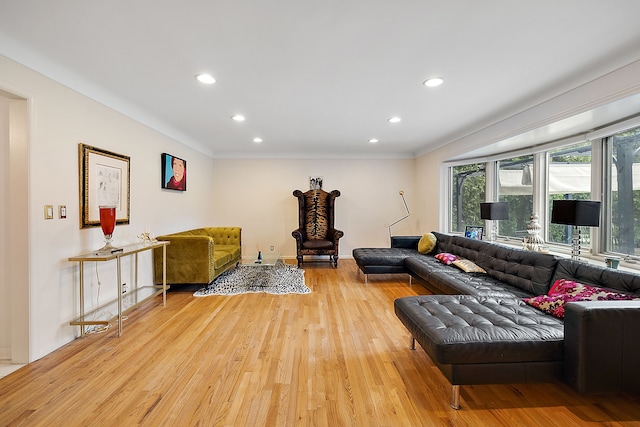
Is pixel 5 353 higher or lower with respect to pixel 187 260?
lower

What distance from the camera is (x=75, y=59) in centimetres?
229

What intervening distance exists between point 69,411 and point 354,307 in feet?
8.38

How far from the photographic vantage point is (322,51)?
2.15 metres

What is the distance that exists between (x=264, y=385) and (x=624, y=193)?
394cm


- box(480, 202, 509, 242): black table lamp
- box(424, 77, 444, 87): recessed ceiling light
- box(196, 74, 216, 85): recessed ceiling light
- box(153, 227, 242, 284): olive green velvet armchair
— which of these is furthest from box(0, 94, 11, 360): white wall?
box(480, 202, 509, 242): black table lamp

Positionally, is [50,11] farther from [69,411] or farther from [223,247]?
[223,247]

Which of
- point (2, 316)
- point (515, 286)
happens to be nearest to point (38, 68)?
point (2, 316)

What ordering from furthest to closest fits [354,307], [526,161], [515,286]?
1. [526,161]
2. [354,307]
3. [515,286]

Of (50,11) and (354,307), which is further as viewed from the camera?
(354,307)

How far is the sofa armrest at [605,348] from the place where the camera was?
1.53 m

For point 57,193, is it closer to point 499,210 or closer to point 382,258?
point 382,258

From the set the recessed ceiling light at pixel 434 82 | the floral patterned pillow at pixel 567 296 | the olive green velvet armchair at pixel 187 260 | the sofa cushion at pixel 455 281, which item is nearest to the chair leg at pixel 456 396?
the floral patterned pillow at pixel 567 296

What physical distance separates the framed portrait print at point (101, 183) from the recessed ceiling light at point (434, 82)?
3.40 metres

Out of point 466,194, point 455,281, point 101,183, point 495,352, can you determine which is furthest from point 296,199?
point 495,352
